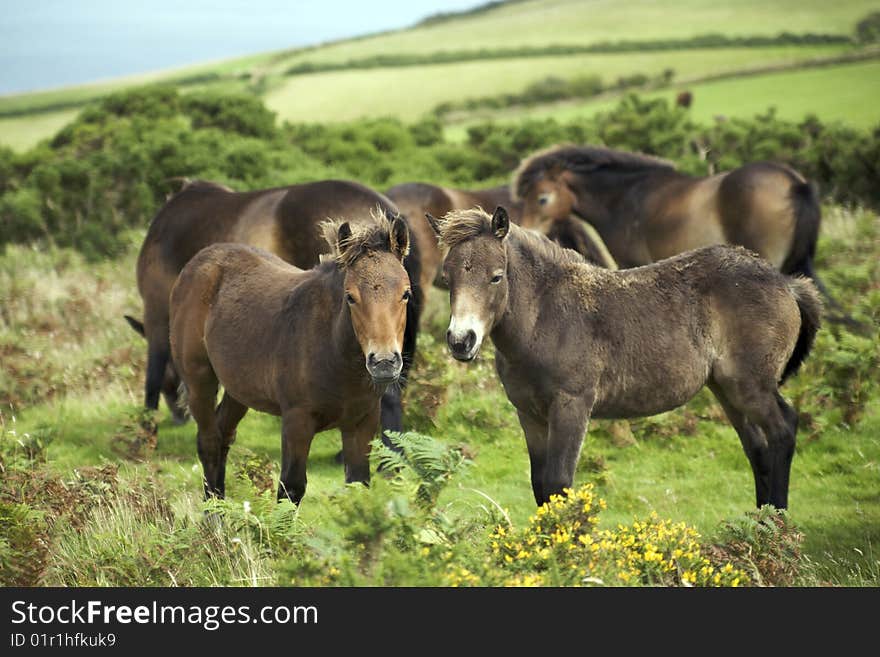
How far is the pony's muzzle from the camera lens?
532 centimetres

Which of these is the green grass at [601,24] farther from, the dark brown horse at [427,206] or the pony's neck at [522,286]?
the pony's neck at [522,286]

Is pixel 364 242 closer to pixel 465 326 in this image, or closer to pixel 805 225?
pixel 465 326

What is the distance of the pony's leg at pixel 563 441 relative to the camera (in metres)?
5.66

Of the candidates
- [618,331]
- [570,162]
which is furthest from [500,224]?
[570,162]

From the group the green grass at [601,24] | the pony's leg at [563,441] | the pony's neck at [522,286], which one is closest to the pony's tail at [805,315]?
the pony's neck at [522,286]

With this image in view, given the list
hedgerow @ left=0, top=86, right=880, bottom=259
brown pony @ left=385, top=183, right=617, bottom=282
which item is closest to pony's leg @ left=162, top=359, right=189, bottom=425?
brown pony @ left=385, top=183, right=617, bottom=282

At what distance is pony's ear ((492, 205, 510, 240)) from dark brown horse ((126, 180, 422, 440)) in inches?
115

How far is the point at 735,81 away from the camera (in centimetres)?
2773

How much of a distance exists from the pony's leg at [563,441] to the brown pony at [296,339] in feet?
3.29

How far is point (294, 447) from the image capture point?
5711 millimetres

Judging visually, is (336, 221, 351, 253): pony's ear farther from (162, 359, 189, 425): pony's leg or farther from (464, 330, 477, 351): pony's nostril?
(162, 359, 189, 425): pony's leg

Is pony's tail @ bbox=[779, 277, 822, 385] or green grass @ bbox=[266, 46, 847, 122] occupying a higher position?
pony's tail @ bbox=[779, 277, 822, 385]

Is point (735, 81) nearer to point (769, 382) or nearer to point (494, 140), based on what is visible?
point (494, 140)
